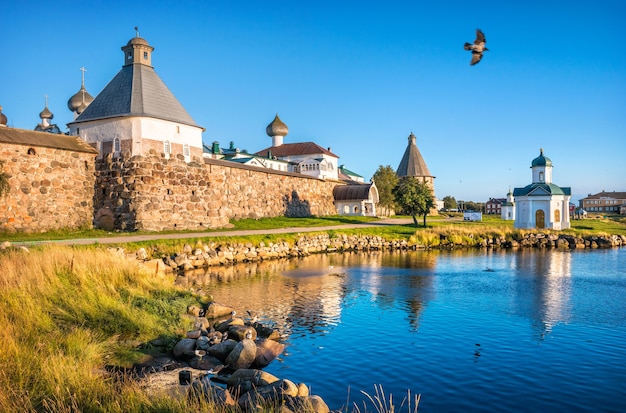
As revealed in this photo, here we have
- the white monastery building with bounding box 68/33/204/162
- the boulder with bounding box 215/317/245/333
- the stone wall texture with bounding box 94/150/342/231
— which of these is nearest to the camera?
the boulder with bounding box 215/317/245/333

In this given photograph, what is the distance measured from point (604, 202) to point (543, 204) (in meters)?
124

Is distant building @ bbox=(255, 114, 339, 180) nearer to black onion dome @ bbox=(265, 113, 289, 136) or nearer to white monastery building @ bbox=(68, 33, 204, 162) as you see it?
black onion dome @ bbox=(265, 113, 289, 136)

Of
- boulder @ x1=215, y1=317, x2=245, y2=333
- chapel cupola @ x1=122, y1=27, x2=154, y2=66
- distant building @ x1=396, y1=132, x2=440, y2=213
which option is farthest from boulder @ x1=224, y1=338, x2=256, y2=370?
distant building @ x1=396, y1=132, x2=440, y2=213

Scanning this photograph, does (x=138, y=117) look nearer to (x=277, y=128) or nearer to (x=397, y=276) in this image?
(x=397, y=276)

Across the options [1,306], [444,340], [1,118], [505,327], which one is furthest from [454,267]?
[1,118]

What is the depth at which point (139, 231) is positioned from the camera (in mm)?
30016

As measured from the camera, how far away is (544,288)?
2034 cm

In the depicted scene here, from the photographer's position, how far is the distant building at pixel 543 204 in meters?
49.6

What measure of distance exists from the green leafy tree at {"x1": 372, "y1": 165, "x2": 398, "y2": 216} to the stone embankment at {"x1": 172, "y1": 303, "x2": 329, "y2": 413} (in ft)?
175

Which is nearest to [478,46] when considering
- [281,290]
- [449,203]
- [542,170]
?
[281,290]

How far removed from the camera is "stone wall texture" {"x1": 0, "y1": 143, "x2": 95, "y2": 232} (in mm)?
26859

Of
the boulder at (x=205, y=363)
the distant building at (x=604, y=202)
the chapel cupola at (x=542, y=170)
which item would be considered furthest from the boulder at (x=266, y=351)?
the distant building at (x=604, y=202)

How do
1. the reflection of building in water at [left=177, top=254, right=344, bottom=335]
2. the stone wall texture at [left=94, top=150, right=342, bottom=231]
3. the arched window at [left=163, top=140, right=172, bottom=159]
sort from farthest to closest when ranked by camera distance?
the arched window at [left=163, top=140, right=172, bottom=159] → the stone wall texture at [left=94, top=150, right=342, bottom=231] → the reflection of building in water at [left=177, top=254, right=344, bottom=335]

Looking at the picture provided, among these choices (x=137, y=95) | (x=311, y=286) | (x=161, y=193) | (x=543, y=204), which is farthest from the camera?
(x=543, y=204)
